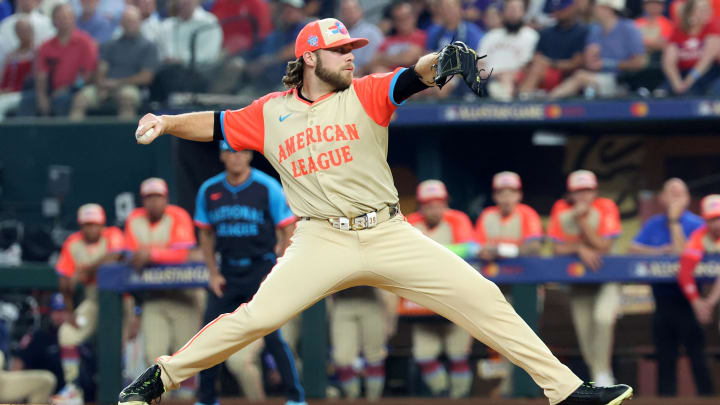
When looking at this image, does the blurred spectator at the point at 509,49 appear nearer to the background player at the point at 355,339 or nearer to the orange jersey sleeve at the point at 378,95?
the background player at the point at 355,339

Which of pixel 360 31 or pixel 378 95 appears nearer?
pixel 378 95

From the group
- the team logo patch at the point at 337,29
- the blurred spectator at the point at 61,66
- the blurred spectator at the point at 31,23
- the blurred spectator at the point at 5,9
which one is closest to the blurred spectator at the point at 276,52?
the blurred spectator at the point at 61,66

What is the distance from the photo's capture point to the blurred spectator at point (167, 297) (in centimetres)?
877

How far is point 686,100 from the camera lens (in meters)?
9.81

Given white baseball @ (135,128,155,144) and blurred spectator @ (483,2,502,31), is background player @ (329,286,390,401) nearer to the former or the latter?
blurred spectator @ (483,2,502,31)

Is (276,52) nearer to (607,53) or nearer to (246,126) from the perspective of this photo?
(607,53)

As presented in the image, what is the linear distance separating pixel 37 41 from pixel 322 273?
24.4 feet

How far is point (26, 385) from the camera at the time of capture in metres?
9.23

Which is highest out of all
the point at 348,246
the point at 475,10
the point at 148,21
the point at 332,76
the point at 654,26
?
the point at 148,21

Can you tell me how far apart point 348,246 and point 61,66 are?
22.9 feet

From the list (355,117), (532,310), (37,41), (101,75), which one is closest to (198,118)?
(355,117)

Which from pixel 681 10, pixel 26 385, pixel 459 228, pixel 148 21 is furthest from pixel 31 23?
pixel 681 10

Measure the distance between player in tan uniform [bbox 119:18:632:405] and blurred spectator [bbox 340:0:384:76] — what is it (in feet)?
17.5

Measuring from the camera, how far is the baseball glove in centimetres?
463
